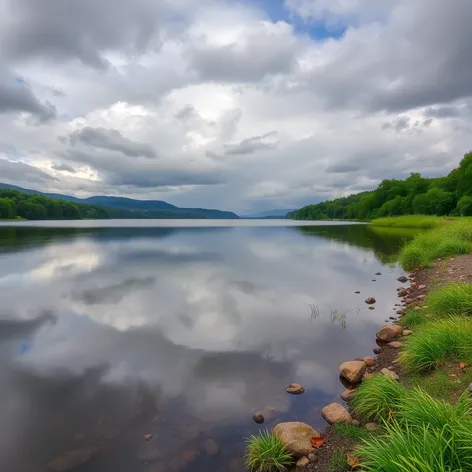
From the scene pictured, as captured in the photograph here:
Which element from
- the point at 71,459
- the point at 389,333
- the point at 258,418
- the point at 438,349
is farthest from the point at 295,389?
the point at 71,459

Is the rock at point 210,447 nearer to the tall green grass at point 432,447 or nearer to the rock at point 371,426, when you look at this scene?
the rock at point 371,426

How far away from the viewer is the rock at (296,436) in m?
6.42

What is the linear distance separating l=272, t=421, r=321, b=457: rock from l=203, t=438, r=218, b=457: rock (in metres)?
1.32

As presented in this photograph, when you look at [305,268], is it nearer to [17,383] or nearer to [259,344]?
[259,344]

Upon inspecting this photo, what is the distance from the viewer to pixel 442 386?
720cm

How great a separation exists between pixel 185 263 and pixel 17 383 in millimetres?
25839

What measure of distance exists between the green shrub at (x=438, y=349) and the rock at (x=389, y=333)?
10.9 feet

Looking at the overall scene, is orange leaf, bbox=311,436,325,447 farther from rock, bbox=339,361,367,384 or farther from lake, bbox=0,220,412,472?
rock, bbox=339,361,367,384

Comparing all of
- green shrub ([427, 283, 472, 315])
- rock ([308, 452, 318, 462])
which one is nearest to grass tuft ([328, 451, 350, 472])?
rock ([308, 452, 318, 462])

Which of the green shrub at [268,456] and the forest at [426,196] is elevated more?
the forest at [426,196]

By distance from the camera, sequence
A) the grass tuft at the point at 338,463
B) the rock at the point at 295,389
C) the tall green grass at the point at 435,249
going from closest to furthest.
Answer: the grass tuft at the point at 338,463
the rock at the point at 295,389
the tall green grass at the point at 435,249

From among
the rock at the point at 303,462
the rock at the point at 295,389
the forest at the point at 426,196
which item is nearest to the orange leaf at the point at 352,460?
the rock at the point at 303,462

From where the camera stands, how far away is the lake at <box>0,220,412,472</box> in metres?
7.24

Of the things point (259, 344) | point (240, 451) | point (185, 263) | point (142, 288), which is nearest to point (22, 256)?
point (185, 263)
